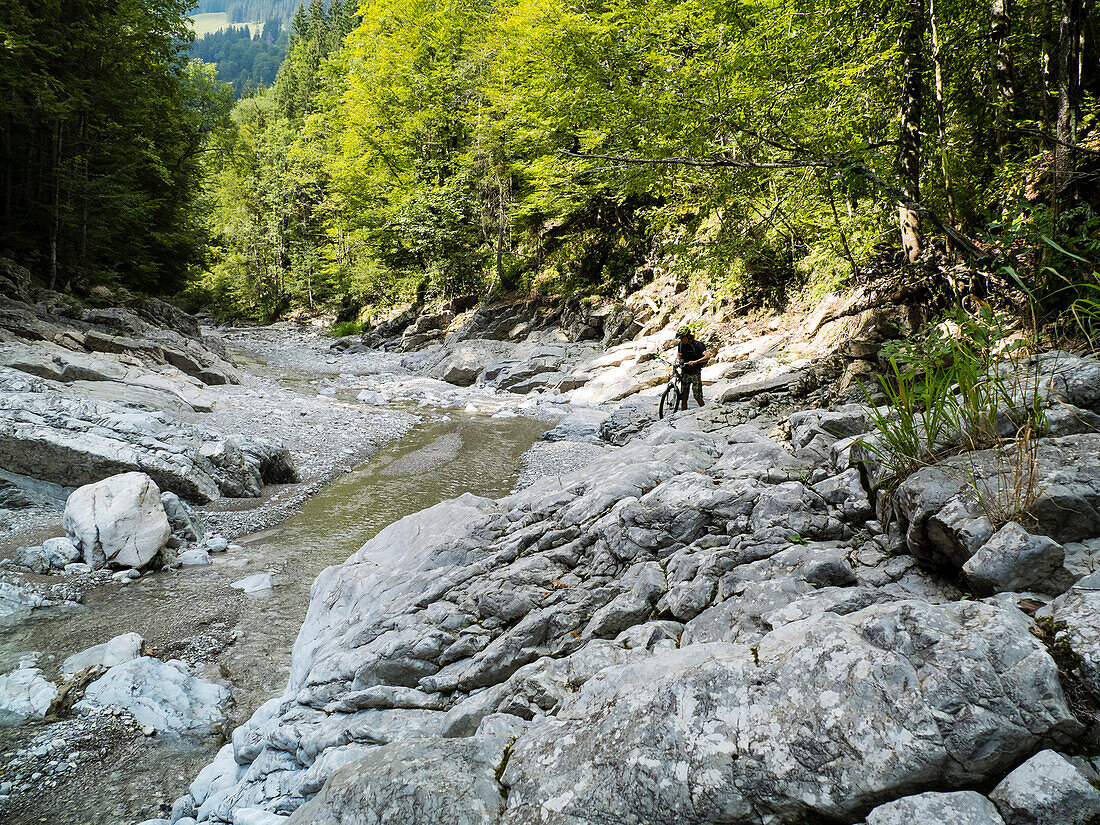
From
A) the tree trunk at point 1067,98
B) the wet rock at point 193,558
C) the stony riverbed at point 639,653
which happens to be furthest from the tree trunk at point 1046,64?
the wet rock at point 193,558

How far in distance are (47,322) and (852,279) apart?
20.9 m

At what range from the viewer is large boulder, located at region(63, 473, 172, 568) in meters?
6.96

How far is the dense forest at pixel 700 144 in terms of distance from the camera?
702 centimetres

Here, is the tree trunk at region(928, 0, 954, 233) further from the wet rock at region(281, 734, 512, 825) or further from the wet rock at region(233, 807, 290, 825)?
the wet rock at region(233, 807, 290, 825)

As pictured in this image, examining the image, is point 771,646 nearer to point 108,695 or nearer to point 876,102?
point 108,695

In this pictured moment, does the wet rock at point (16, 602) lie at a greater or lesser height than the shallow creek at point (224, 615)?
greater

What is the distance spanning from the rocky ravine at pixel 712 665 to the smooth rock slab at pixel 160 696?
878 millimetres

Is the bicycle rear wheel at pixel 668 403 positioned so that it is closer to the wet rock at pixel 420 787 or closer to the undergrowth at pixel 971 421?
the undergrowth at pixel 971 421

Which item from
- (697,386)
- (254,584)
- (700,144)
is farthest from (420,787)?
(697,386)

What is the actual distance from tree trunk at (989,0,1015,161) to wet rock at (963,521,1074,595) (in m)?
7.95

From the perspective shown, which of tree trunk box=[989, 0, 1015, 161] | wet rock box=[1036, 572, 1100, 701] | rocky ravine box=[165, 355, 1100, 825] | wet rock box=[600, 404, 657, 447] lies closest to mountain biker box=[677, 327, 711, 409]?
wet rock box=[600, 404, 657, 447]

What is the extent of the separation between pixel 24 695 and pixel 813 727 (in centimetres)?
641

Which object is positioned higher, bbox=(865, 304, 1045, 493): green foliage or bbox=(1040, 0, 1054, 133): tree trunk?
bbox=(1040, 0, 1054, 133): tree trunk

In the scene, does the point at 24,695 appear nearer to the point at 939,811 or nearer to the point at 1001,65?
the point at 939,811
